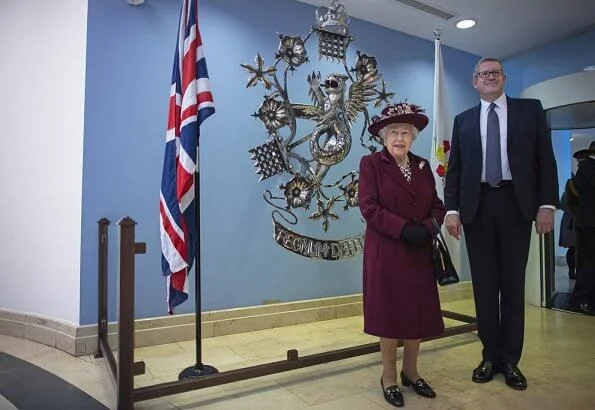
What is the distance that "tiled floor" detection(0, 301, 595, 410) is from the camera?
80.3 inches

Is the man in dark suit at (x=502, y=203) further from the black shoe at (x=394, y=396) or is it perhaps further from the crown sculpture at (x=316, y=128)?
the crown sculpture at (x=316, y=128)

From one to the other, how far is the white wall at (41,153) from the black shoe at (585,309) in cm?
419

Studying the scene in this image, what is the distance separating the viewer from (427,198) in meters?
2.05

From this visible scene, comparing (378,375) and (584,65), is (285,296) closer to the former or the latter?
(378,375)

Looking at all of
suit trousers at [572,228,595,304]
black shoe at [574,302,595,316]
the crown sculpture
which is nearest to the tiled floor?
black shoe at [574,302,595,316]

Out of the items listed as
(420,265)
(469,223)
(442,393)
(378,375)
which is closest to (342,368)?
(378,375)

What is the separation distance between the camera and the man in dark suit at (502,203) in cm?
220

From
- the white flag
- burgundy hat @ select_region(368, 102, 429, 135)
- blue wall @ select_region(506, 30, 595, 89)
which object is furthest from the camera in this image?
blue wall @ select_region(506, 30, 595, 89)

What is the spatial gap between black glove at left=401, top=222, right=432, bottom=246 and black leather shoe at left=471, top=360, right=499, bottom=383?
921 millimetres

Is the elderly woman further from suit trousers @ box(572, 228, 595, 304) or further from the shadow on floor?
suit trousers @ box(572, 228, 595, 304)

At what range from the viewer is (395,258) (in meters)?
1.95

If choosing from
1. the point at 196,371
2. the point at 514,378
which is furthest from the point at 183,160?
the point at 514,378

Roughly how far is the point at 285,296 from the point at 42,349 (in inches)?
69.2

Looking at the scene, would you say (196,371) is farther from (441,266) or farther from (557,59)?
(557,59)
